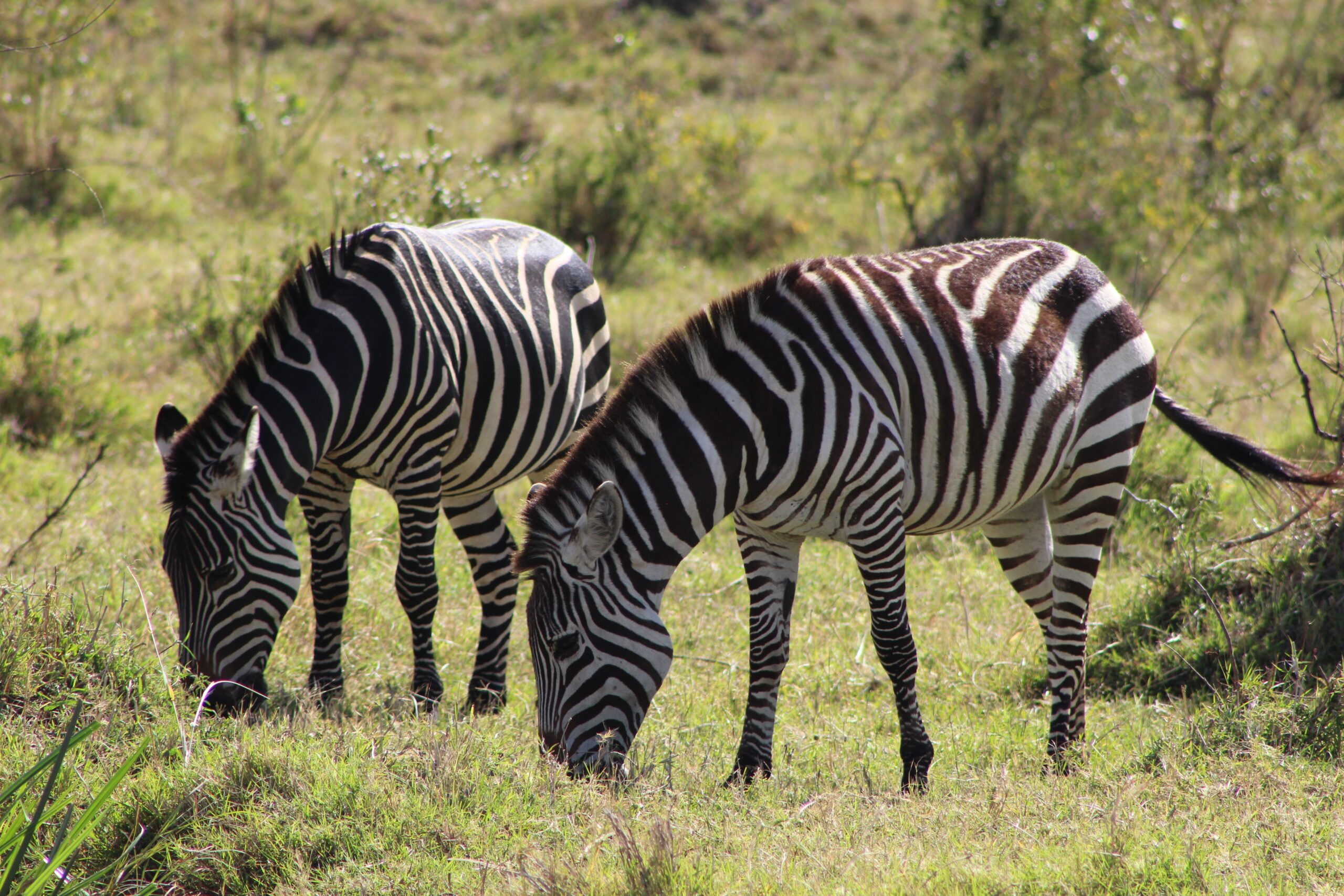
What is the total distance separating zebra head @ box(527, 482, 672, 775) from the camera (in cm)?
364

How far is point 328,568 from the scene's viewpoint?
4922 millimetres

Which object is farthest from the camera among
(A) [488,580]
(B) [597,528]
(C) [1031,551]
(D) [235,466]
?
(A) [488,580]

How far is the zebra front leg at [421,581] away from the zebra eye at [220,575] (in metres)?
0.86

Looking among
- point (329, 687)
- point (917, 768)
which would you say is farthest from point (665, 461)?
point (329, 687)

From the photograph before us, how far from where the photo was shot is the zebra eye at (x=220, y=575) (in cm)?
395

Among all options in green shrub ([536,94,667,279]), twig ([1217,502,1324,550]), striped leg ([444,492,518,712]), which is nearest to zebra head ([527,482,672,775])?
striped leg ([444,492,518,712])

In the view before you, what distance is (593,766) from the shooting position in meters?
3.67

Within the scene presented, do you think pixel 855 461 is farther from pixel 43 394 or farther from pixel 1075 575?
pixel 43 394

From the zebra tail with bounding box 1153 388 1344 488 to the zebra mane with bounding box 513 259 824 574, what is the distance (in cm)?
221

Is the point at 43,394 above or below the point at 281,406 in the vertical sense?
below

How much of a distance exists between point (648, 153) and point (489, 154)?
101 inches

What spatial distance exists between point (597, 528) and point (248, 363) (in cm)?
160

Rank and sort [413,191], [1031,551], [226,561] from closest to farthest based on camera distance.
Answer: [226,561] → [1031,551] → [413,191]

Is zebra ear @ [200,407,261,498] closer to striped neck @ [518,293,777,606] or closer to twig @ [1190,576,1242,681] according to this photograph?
striped neck @ [518,293,777,606]
